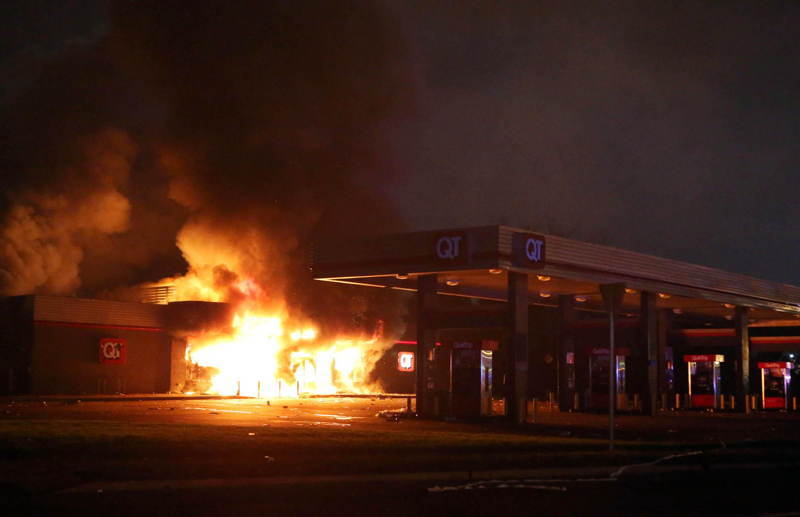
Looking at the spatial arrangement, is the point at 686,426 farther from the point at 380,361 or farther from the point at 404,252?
the point at 380,361

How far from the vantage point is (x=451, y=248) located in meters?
30.6

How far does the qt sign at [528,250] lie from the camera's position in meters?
30.0

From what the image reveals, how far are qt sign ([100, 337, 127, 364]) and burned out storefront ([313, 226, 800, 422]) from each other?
17.8 meters

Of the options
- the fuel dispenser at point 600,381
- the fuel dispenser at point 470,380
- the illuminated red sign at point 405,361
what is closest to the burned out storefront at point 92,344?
the illuminated red sign at point 405,361

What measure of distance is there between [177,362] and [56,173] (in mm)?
21240

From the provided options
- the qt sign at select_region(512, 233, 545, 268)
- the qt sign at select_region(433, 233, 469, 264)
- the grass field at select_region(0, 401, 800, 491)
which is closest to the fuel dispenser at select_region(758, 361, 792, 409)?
the grass field at select_region(0, 401, 800, 491)

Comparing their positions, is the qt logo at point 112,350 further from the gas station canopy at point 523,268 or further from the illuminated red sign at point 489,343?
the illuminated red sign at point 489,343

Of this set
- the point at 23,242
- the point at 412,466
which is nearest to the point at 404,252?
the point at 412,466

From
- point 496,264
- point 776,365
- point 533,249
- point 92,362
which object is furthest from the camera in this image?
point 92,362

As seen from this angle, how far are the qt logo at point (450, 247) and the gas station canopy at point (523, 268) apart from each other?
0.10ft

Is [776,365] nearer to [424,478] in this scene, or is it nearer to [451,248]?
[451,248]

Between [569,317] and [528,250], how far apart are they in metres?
13.2

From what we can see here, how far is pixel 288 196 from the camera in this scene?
2084 inches

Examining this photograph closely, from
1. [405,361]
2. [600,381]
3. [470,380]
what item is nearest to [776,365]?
[600,381]
